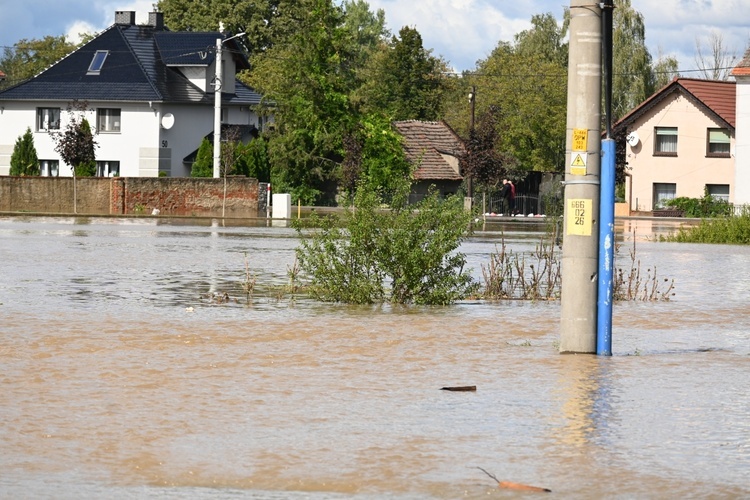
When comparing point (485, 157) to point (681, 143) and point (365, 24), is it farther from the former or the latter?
point (365, 24)

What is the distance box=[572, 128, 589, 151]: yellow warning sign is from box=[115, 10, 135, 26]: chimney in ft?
240

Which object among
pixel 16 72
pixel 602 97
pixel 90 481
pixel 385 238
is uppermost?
pixel 16 72

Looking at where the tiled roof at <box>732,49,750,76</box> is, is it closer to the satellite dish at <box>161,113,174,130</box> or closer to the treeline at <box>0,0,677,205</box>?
the treeline at <box>0,0,677,205</box>

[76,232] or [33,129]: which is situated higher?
[33,129]

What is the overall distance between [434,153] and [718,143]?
58.0ft

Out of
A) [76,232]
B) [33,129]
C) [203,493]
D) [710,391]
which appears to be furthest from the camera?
[33,129]

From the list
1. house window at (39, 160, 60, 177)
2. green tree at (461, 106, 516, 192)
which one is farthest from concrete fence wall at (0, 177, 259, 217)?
green tree at (461, 106, 516, 192)

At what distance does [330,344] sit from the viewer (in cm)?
1309

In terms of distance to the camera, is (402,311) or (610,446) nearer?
(610,446)

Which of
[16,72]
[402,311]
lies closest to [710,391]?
[402,311]

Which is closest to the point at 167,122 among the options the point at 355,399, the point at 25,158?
the point at 25,158

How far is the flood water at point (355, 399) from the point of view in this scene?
7340 mm

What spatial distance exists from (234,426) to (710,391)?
3826 millimetres

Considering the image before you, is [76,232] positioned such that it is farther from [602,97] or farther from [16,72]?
[16,72]
